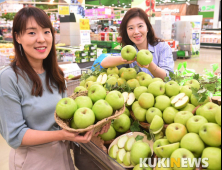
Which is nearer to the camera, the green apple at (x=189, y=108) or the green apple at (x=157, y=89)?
the green apple at (x=189, y=108)

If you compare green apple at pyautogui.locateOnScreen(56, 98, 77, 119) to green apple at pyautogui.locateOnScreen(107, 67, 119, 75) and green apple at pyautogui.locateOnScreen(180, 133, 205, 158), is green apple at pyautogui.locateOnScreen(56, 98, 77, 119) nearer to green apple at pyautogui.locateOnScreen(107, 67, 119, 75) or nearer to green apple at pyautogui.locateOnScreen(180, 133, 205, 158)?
green apple at pyautogui.locateOnScreen(180, 133, 205, 158)

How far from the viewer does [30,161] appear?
56.5 inches

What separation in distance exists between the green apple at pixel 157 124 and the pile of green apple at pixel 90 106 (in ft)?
0.78

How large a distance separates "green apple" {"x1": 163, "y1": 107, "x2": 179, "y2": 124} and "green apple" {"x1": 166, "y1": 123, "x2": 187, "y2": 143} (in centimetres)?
21

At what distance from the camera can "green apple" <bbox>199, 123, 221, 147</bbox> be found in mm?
896

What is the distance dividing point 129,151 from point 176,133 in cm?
36

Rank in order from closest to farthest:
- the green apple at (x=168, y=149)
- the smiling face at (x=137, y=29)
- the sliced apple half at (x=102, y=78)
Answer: the green apple at (x=168, y=149) < the sliced apple half at (x=102, y=78) < the smiling face at (x=137, y=29)

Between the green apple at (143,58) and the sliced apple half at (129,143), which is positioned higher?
the green apple at (143,58)

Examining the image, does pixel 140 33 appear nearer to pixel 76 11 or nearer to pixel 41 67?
Result: pixel 41 67

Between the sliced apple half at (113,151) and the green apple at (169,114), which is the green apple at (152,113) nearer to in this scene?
the green apple at (169,114)

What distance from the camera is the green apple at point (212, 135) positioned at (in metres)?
0.90

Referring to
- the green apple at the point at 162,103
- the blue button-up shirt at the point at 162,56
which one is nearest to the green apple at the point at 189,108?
the green apple at the point at 162,103

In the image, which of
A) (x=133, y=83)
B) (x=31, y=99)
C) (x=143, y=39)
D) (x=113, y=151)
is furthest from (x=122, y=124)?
(x=143, y=39)

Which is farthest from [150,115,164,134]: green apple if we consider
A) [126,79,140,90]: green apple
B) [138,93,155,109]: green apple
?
[126,79,140,90]: green apple
